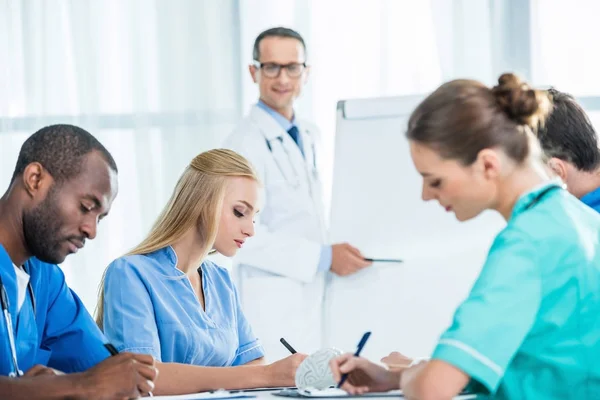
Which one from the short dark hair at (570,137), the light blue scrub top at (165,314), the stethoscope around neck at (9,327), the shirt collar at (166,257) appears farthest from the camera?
the shirt collar at (166,257)

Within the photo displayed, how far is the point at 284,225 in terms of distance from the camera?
320cm

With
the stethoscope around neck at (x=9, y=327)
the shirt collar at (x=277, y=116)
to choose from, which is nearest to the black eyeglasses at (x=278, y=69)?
the shirt collar at (x=277, y=116)

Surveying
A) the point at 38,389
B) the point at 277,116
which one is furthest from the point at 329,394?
the point at 277,116

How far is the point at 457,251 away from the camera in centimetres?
304

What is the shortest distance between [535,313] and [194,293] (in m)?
1.11

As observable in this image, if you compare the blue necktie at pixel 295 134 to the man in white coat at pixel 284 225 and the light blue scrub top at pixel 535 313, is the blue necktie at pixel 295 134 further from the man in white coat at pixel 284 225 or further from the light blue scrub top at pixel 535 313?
the light blue scrub top at pixel 535 313

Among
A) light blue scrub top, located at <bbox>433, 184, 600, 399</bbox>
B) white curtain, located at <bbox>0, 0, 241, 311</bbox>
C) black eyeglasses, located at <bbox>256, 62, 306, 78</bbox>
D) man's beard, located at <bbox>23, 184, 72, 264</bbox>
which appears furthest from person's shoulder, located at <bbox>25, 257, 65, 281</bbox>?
white curtain, located at <bbox>0, 0, 241, 311</bbox>

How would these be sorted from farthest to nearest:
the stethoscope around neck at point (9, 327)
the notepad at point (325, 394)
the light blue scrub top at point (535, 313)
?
1. the notepad at point (325, 394)
2. the stethoscope around neck at point (9, 327)
3. the light blue scrub top at point (535, 313)

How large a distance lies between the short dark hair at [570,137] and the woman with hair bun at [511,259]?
0.51m

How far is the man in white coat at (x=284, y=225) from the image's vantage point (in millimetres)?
3096

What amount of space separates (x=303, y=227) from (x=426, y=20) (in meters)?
1.10

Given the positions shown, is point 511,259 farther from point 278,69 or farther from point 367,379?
point 278,69

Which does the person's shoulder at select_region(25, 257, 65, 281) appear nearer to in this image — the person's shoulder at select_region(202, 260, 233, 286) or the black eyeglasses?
the person's shoulder at select_region(202, 260, 233, 286)

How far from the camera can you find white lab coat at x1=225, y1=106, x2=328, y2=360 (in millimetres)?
3105
